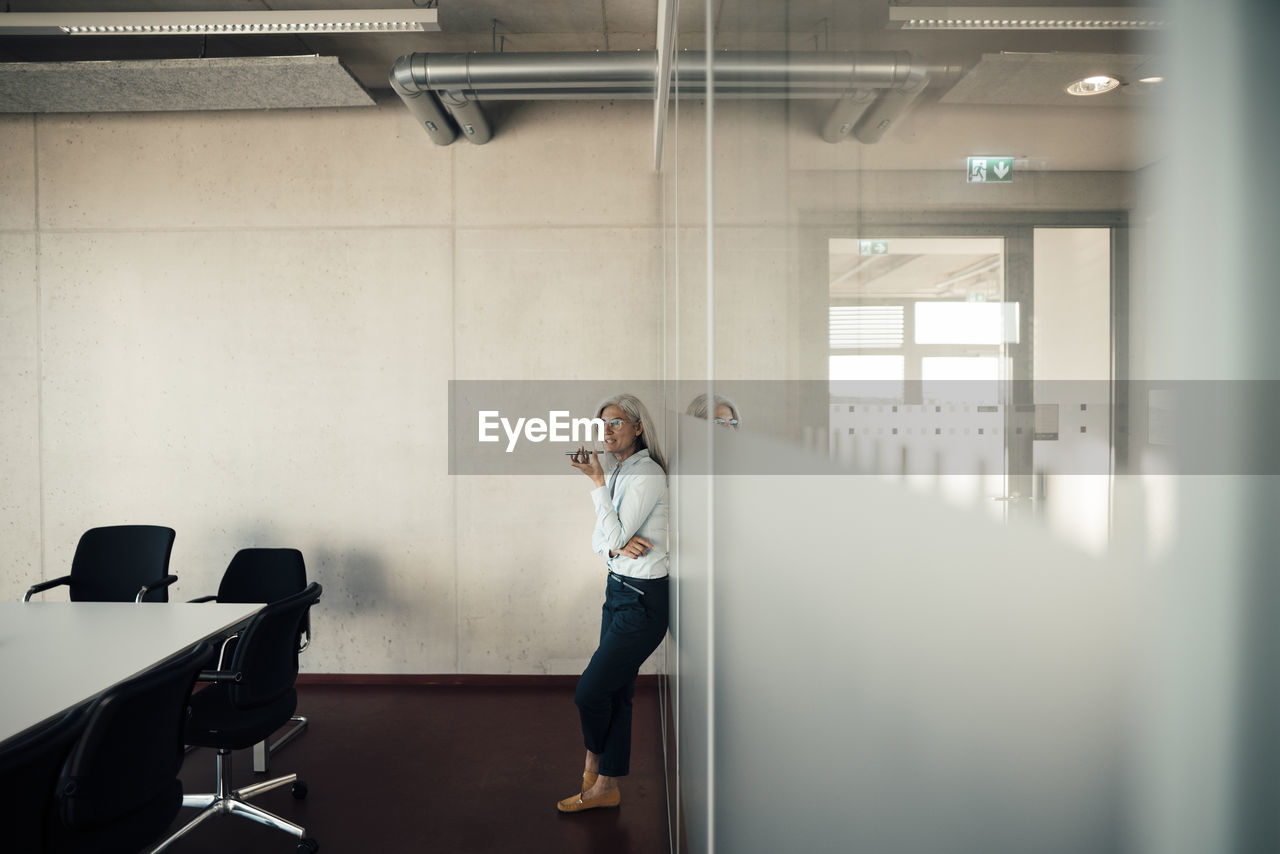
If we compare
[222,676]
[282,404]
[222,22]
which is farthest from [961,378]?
[282,404]

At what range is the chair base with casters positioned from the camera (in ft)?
10.0

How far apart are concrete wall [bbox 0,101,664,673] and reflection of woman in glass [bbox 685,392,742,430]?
3388 millimetres

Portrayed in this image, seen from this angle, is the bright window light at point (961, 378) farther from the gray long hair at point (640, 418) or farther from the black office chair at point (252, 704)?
the black office chair at point (252, 704)

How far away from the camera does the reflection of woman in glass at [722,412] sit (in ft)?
3.83

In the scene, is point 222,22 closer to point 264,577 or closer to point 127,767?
point 264,577

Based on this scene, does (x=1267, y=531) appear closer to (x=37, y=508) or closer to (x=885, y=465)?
(x=885, y=465)

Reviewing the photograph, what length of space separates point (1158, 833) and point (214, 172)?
6.08 meters

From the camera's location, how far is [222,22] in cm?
367

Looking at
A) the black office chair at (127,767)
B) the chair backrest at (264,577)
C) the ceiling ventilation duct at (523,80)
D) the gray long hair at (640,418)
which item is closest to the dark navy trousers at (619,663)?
the gray long hair at (640,418)

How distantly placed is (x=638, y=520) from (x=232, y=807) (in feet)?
7.47

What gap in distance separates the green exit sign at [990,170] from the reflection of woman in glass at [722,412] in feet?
2.71

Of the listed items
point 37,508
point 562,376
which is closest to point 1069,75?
point 562,376

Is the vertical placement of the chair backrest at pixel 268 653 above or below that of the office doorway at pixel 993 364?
below

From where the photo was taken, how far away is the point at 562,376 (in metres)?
4.98
